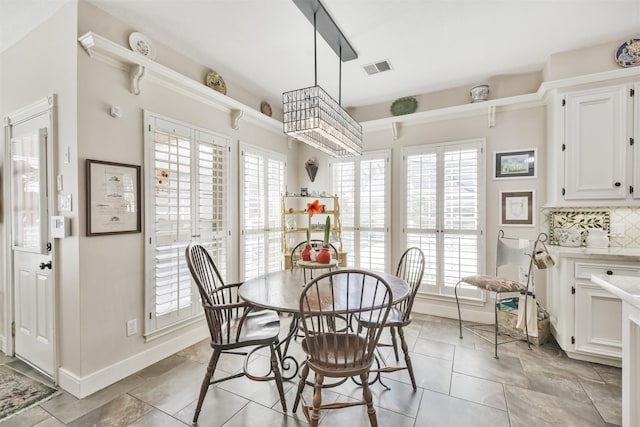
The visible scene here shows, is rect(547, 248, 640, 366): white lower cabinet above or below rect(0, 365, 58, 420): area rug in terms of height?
above

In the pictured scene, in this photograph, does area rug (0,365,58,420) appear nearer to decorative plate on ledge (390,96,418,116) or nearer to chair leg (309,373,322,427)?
chair leg (309,373,322,427)

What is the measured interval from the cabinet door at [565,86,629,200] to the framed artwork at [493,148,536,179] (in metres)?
0.48

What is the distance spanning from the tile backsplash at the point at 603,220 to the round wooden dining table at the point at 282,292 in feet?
6.87

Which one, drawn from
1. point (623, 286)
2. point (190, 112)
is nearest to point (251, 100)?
point (190, 112)

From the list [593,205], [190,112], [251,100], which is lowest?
[593,205]

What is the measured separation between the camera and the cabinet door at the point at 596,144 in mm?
2619

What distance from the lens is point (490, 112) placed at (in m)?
3.41

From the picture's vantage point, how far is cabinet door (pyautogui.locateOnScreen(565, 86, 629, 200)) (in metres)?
2.62

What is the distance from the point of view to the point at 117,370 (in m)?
2.32

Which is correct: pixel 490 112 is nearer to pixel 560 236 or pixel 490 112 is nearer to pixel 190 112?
pixel 560 236

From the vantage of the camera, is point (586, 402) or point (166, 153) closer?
point (586, 402)

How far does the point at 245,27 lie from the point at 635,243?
409cm

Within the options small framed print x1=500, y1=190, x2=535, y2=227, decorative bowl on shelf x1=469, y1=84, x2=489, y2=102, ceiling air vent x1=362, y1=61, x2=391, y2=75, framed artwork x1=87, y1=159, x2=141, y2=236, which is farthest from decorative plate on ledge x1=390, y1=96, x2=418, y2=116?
framed artwork x1=87, y1=159, x2=141, y2=236

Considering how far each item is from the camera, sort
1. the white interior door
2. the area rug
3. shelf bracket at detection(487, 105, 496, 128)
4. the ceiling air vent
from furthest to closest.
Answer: shelf bracket at detection(487, 105, 496, 128) → the ceiling air vent → the white interior door → the area rug
